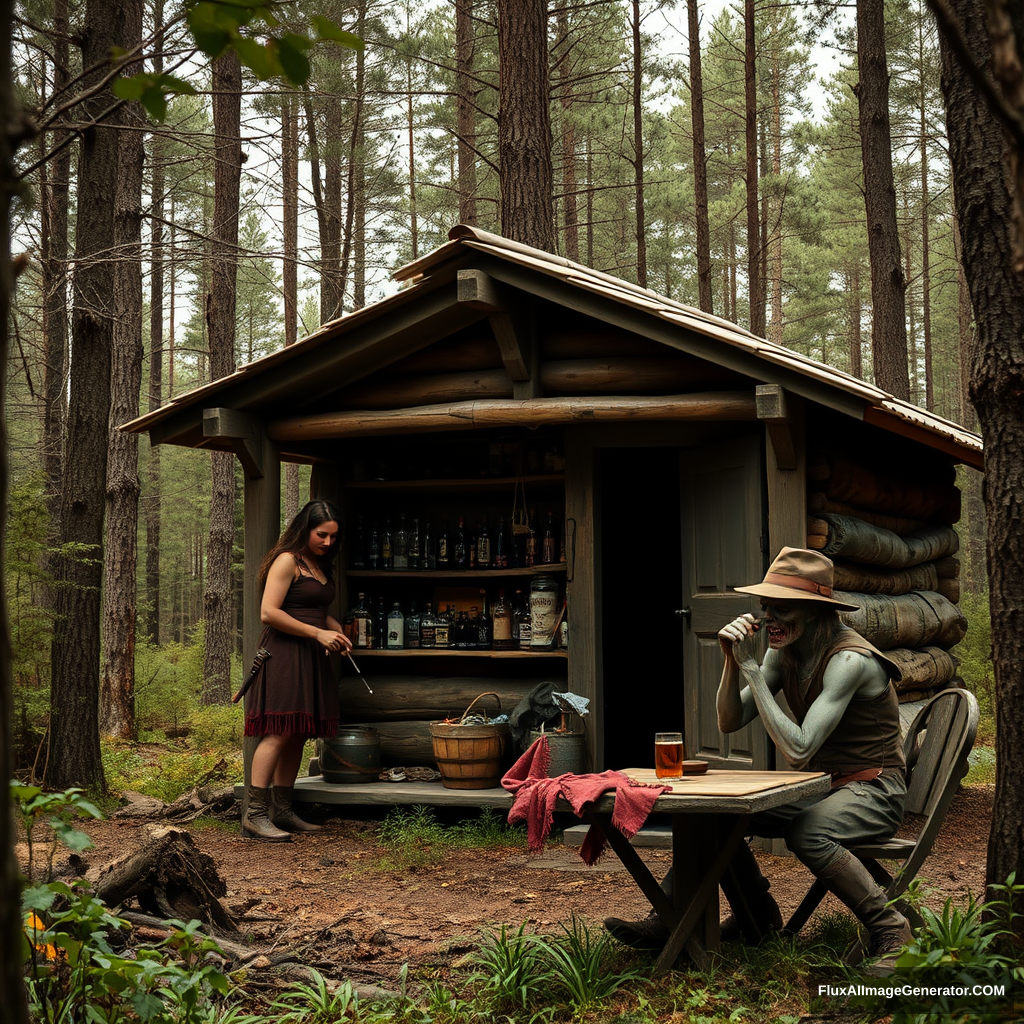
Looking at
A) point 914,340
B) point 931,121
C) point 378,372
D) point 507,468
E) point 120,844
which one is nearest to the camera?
point 120,844

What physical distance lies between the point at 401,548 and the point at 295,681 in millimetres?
1688

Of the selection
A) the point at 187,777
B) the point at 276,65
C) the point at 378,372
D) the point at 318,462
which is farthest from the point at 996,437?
the point at 187,777

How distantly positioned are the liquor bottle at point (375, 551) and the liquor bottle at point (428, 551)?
0.34 m

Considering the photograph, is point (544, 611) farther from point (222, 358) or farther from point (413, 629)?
point (222, 358)

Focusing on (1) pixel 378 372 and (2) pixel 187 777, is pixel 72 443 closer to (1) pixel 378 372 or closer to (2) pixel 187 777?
(1) pixel 378 372

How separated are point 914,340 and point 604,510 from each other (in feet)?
83.3

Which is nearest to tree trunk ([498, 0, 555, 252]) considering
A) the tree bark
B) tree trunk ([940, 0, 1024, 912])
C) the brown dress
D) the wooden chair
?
the tree bark

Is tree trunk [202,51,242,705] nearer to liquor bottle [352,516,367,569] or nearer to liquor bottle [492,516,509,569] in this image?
liquor bottle [352,516,367,569]

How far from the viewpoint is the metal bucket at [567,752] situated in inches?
285

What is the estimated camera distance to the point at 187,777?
9484 millimetres

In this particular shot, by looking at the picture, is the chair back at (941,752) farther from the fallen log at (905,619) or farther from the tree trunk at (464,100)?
the tree trunk at (464,100)

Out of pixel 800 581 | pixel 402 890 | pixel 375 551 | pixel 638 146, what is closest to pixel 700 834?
pixel 800 581

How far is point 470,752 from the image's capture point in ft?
25.0

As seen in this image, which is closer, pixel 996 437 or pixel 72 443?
pixel 996 437
